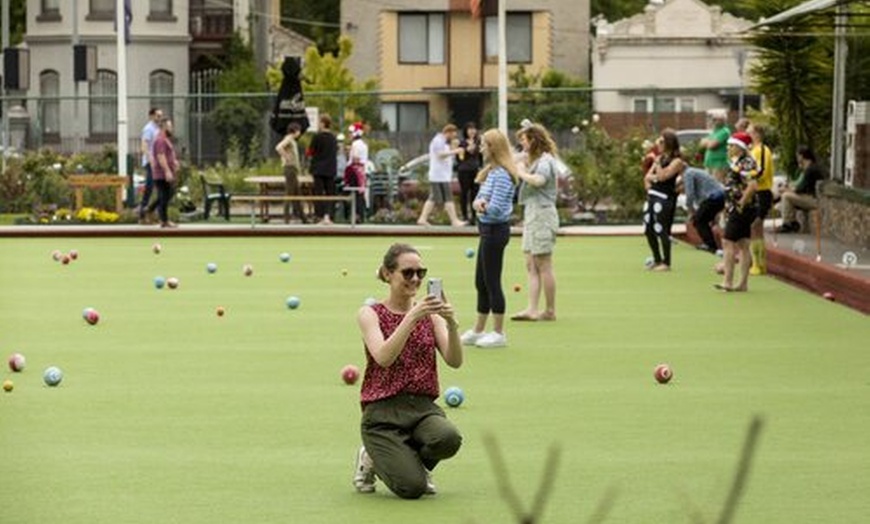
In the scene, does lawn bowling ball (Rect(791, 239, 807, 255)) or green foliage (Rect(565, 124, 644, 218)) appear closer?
lawn bowling ball (Rect(791, 239, 807, 255))

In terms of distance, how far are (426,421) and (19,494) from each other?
197 centimetres

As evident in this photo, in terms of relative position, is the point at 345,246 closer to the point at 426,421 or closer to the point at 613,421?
the point at 613,421

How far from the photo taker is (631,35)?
69438mm

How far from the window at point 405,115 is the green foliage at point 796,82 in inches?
1130

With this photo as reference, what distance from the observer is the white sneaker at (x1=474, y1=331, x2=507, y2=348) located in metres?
18.5

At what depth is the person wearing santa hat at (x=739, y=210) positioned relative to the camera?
941 inches

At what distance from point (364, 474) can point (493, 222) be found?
23.8 feet

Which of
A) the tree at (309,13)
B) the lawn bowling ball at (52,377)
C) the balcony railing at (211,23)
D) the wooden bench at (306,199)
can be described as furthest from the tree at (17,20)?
the lawn bowling ball at (52,377)

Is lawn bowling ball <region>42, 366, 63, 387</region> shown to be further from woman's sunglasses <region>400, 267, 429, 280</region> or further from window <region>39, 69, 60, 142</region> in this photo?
window <region>39, 69, 60, 142</region>

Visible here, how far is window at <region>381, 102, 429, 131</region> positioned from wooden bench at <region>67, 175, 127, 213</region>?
24383 millimetres

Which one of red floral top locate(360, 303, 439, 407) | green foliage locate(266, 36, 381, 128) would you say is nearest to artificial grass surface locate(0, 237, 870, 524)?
red floral top locate(360, 303, 439, 407)

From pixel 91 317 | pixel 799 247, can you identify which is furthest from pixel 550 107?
pixel 91 317

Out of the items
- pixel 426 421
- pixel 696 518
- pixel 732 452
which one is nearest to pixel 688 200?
pixel 732 452

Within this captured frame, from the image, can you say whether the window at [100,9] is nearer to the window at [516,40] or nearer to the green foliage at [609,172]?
the window at [516,40]
